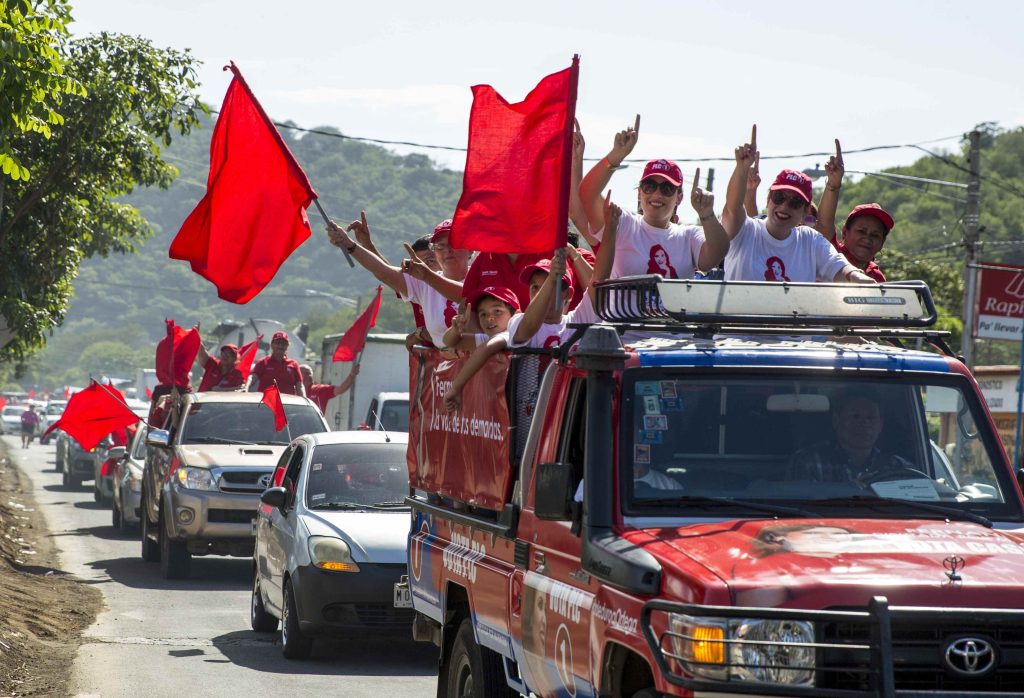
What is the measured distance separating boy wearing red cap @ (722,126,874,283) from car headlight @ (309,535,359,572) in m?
4.78

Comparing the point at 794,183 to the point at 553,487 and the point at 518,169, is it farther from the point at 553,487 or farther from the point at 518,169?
the point at 553,487

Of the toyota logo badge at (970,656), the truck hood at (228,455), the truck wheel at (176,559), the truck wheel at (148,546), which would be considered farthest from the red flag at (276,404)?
the toyota logo badge at (970,656)

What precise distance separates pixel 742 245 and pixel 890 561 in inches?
121

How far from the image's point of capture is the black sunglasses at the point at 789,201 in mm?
7543

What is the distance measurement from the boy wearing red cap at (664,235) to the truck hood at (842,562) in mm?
2250

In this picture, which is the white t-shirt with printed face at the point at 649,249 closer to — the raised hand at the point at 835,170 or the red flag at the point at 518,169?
the red flag at the point at 518,169

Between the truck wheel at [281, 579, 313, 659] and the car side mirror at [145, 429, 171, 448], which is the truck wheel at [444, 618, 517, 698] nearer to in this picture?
the truck wheel at [281, 579, 313, 659]

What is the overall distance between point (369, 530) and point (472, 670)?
470 centimetres

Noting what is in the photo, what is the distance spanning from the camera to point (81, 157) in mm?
17656

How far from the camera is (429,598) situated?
7977 mm

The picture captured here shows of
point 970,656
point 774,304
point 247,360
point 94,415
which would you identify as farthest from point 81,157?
point 970,656

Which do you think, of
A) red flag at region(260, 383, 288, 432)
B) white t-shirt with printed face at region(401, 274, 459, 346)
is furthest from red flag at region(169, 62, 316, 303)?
red flag at region(260, 383, 288, 432)

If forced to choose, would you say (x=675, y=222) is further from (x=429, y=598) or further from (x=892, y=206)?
(x=892, y=206)

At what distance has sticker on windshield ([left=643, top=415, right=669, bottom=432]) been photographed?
5664mm
